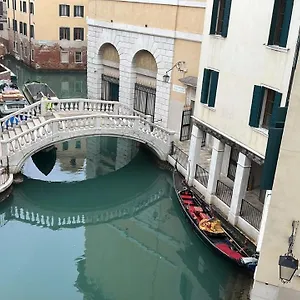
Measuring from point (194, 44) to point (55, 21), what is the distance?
84.8 feet

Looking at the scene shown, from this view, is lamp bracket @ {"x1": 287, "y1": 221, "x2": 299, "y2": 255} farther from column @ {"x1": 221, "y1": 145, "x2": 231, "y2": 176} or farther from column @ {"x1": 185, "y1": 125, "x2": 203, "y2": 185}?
column @ {"x1": 221, "y1": 145, "x2": 231, "y2": 176}

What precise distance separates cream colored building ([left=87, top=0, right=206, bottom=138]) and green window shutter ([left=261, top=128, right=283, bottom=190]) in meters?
12.9

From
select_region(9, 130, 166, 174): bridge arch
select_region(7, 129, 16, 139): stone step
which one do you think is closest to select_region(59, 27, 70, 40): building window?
select_region(7, 129, 16, 139): stone step

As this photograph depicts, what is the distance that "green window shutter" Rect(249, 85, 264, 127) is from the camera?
1145 cm

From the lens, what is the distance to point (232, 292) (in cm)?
1123

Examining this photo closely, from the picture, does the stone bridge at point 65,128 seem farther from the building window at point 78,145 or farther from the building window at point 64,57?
the building window at point 64,57

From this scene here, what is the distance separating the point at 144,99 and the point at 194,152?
21.8 feet

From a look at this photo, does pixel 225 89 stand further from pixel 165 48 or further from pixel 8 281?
pixel 8 281

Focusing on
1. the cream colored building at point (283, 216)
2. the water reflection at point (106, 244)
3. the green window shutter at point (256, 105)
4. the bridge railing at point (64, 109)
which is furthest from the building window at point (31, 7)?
the cream colored building at point (283, 216)

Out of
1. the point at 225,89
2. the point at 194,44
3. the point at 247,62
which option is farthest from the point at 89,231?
the point at 194,44

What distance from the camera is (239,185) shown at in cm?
1284

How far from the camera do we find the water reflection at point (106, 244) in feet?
37.5

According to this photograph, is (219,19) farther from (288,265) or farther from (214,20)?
(288,265)

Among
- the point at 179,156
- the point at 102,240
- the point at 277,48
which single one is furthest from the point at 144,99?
the point at 277,48
